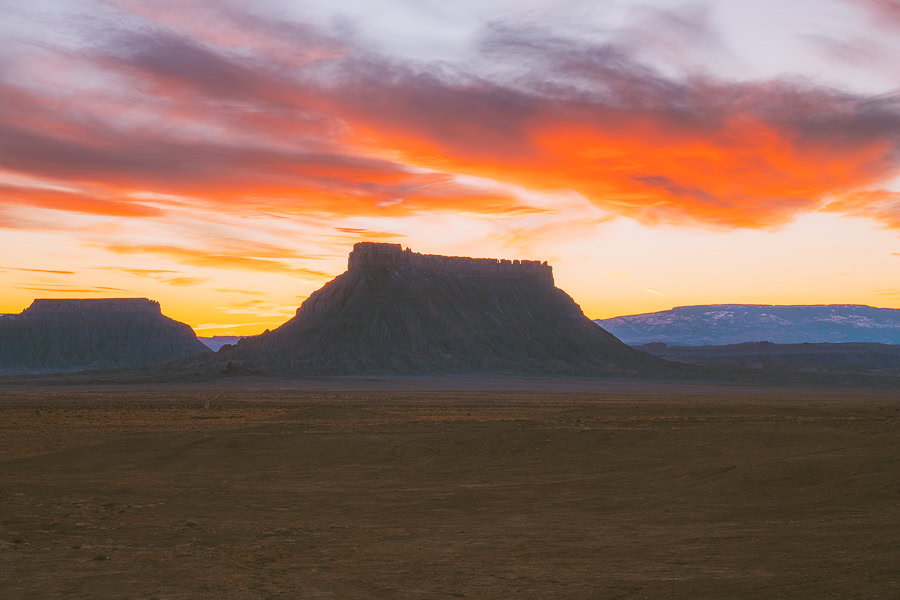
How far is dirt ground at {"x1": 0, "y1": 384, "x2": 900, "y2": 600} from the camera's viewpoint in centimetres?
1316

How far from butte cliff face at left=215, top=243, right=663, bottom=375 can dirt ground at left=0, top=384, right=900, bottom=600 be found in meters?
106

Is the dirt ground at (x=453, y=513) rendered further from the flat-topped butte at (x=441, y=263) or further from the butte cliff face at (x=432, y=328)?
the flat-topped butte at (x=441, y=263)

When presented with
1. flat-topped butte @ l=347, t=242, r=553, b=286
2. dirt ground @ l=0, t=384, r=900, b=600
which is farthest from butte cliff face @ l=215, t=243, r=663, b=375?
dirt ground @ l=0, t=384, r=900, b=600

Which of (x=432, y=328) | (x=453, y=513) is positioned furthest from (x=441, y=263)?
(x=453, y=513)

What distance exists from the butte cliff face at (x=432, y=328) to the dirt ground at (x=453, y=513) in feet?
348

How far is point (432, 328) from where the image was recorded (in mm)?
158000

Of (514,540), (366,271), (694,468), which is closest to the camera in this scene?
(514,540)

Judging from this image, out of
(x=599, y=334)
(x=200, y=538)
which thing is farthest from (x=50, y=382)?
(x=200, y=538)

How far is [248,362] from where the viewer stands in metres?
148

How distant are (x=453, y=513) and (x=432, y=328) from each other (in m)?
137

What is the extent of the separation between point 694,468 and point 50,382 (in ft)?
403

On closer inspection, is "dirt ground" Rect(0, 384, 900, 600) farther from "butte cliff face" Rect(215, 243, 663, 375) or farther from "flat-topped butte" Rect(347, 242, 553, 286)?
"flat-topped butte" Rect(347, 242, 553, 286)

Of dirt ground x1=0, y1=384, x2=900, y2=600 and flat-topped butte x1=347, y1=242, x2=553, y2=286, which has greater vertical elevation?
flat-topped butte x1=347, y1=242, x2=553, y2=286

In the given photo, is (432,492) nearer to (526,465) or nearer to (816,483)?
(526,465)
